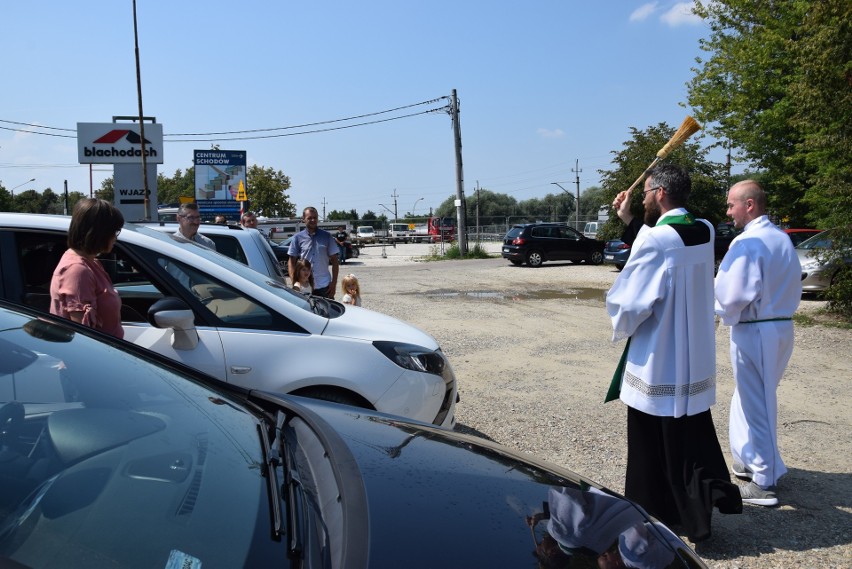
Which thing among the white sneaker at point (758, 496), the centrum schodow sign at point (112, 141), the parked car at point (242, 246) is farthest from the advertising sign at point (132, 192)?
the white sneaker at point (758, 496)

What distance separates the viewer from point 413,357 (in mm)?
4316

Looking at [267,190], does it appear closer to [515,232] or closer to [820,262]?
[515,232]

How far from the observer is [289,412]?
7.87 ft

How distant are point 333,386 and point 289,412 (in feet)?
5.53

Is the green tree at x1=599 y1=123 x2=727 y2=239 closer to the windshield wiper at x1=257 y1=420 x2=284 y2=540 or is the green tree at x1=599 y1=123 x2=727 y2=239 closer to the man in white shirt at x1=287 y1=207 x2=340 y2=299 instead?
the man in white shirt at x1=287 y1=207 x2=340 y2=299

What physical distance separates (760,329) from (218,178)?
113ft

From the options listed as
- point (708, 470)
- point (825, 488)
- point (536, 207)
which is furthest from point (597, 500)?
point (536, 207)

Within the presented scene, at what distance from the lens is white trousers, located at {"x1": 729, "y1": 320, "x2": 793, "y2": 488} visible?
4219mm

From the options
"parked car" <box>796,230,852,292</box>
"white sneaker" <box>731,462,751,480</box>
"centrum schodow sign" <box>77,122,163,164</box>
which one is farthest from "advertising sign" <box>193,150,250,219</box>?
"white sneaker" <box>731,462,751,480</box>

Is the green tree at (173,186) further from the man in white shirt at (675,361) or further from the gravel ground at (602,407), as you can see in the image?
the man in white shirt at (675,361)

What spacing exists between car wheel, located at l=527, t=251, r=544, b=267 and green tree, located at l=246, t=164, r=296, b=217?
40104 millimetres

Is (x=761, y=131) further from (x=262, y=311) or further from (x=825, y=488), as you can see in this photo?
(x=262, y=311)

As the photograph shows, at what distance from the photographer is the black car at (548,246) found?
26.5m

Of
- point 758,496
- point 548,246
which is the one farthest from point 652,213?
point 548,246
